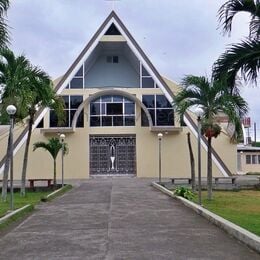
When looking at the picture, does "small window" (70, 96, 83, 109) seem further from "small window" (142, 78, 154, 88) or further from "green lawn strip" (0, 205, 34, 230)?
Answer: "green lawn strip" (0, 205, 34, 230)

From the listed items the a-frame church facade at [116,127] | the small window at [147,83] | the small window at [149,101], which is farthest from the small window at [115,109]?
the small window at [147,83]

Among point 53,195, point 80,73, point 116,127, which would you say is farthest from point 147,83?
point 53,195

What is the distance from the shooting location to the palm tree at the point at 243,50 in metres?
13.2

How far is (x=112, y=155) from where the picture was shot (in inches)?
1607

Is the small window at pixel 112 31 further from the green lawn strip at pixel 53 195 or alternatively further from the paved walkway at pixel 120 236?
the paved walkway at pixel 120 236

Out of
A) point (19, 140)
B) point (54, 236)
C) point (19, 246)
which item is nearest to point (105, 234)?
point (54, 236)

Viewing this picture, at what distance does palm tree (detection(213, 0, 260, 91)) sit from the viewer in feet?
43.3

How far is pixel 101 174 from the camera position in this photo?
4062 cm

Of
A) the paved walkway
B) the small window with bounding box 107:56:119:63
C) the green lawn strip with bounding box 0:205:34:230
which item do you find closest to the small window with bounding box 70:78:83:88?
the small window with bounding box 107:56:119:63

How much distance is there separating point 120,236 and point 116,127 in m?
30.3

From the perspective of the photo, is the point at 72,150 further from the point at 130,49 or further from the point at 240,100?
the point at 240,100

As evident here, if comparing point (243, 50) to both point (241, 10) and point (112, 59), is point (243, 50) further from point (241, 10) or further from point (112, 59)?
point (112, 59)

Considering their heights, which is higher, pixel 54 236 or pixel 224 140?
pixel 224 140

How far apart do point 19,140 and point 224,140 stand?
16366 millimetres
